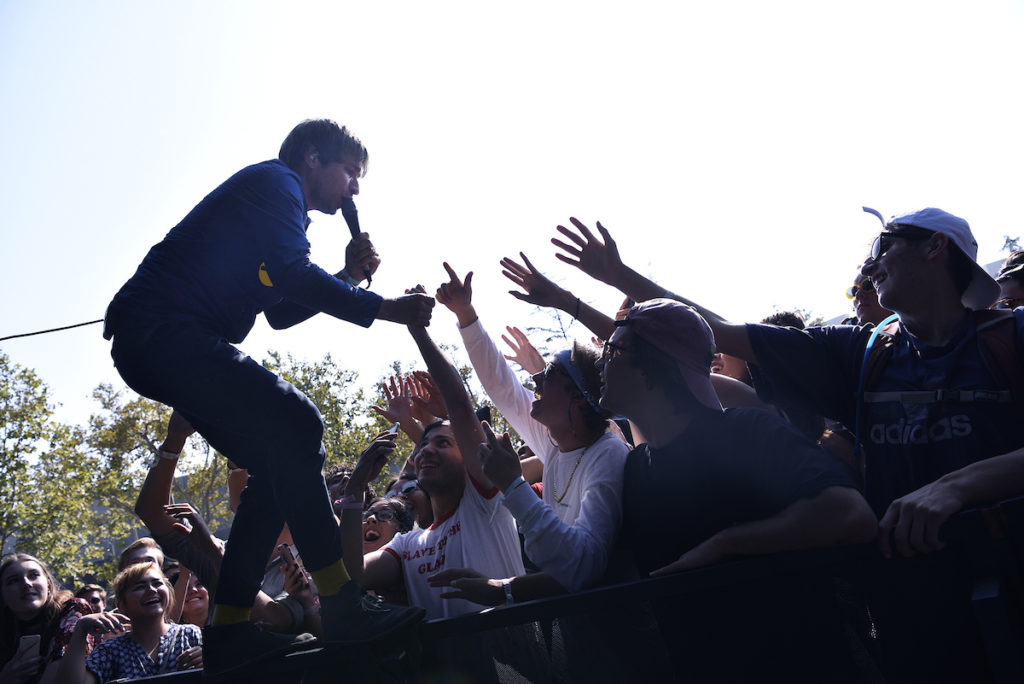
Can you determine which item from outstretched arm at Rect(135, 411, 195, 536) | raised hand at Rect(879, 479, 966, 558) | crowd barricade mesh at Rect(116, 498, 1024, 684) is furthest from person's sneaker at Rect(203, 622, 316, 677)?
raised hand at Rect(879, 479, 966, 558)

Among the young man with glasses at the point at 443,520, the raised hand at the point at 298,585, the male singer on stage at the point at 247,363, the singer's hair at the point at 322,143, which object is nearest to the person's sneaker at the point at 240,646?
the male singer on stage at the point at 247,363

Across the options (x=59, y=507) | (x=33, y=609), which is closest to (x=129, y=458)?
(x=59, y=507)

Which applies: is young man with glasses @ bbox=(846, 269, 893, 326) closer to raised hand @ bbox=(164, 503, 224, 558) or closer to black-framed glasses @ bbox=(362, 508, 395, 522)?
black-framed glasses @ bbox=(362, 508, 395, 522)

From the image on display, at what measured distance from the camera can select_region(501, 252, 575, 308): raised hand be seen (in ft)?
11.3

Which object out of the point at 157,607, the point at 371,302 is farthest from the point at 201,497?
the point at 371,302

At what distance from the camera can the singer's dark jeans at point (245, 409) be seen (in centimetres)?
234

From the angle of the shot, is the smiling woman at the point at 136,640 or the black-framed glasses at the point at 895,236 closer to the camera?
the black-framed glasses at the point at 895,236

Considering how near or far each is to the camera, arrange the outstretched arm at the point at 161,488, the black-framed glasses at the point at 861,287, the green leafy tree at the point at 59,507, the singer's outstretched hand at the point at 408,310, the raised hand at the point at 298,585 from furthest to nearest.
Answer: the green leafy tree at the point at 59,507 → the outstretched arm at the point at 161,488 → the black-framed glasses at the point at 861,287 → the raised hand at the point at 298,585 → the singer's outstretched hand at the point at 408,310

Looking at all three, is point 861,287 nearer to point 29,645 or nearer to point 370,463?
point 370,463

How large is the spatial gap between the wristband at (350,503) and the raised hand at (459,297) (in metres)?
1.25

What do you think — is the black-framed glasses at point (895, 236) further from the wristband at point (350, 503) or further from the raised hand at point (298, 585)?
the raised hand at point (298, 585)

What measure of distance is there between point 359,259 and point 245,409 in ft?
3.28

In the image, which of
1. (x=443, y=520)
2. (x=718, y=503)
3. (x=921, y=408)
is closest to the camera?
(x=718, y=503)

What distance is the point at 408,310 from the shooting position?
8.61 ft
